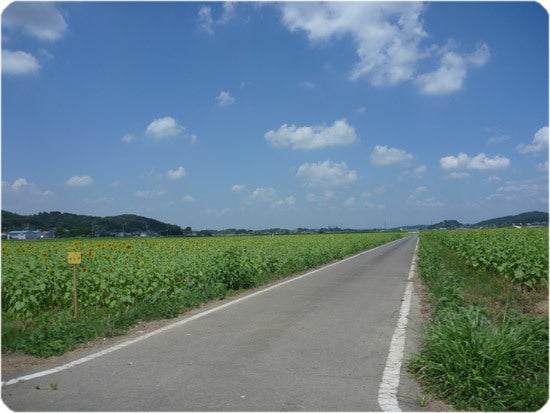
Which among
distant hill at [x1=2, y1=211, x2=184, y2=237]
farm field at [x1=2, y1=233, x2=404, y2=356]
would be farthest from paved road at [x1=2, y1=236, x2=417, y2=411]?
distant hill at [x1=2, y1=211, x2=184, y2=237]

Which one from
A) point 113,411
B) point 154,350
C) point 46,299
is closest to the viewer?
point 113,411

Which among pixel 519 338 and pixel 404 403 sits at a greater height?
pixel 519 338

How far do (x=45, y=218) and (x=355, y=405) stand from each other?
1995 inches

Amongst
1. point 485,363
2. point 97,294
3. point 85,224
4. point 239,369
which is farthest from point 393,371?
point 85,224

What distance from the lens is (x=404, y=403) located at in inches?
197

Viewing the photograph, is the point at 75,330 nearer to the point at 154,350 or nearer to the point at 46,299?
the point at 154,350

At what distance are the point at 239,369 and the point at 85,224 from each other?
56.3 m

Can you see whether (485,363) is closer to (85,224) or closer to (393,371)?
(393,371)

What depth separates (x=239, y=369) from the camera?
20.0 ft

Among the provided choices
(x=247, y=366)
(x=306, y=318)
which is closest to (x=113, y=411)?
(x=247, y=366)

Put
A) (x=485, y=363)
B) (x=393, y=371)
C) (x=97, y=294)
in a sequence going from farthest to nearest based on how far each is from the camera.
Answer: (x=97, y=294)
(x=393, y=371)
(x=485, y=363)

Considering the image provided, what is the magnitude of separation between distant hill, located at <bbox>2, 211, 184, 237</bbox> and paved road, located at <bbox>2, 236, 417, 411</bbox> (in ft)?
119

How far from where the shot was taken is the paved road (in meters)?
4.98

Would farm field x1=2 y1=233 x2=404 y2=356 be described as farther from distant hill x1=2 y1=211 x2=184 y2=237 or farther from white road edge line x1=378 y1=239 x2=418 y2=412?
distant hill x1=2 y1=211 x2=184 y2=237
